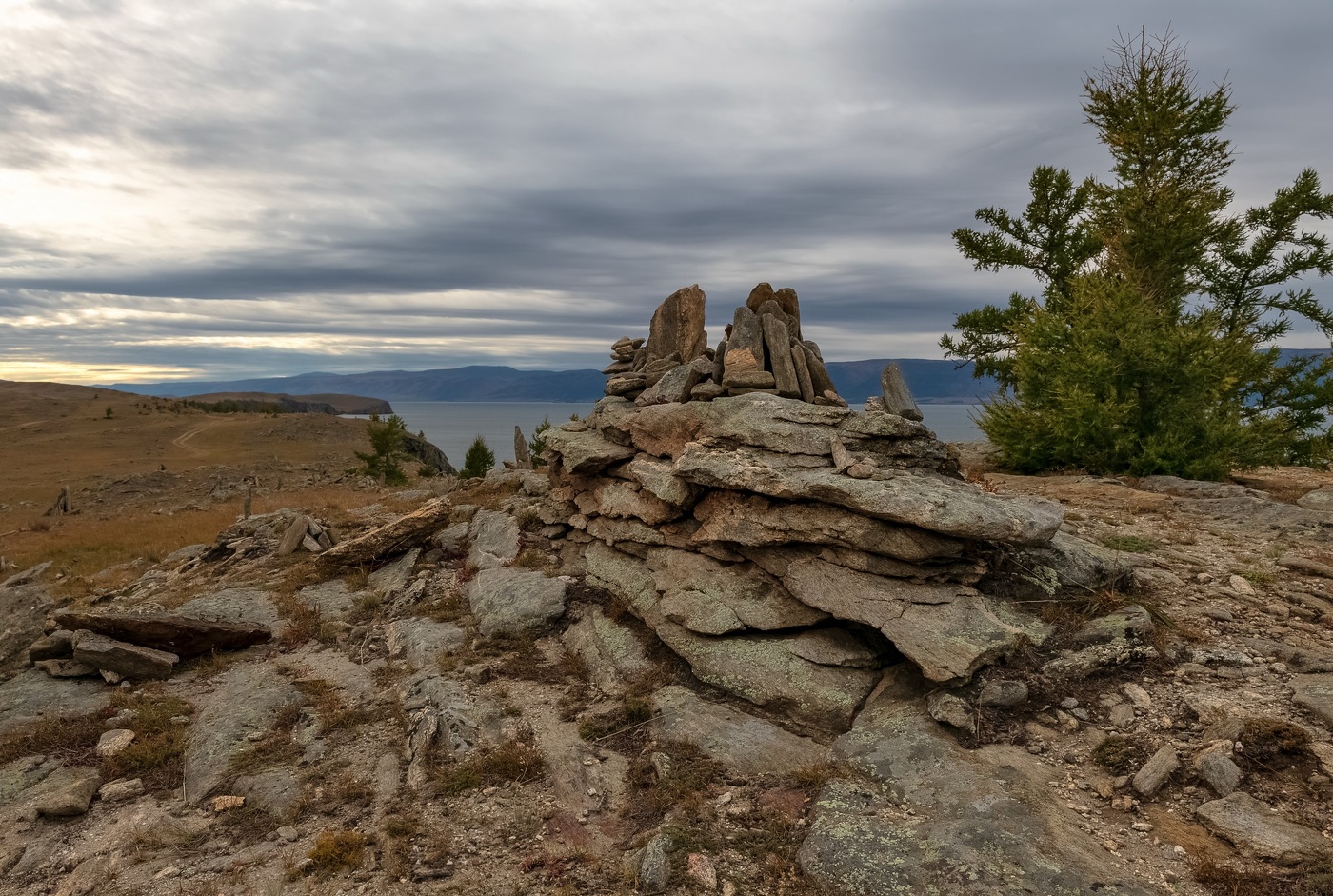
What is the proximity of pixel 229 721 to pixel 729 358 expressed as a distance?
40.4ft

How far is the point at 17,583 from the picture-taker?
17.6 meters

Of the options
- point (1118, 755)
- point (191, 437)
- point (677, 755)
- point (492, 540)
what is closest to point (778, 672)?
point (677, 755)

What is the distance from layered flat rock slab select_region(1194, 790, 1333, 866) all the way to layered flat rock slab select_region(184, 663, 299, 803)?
42.2ft

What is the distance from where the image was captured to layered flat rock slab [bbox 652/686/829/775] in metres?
9.60

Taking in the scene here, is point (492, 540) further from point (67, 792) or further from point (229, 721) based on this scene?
point (67, 792)

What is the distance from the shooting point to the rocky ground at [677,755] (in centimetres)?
745

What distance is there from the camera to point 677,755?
32.5ft

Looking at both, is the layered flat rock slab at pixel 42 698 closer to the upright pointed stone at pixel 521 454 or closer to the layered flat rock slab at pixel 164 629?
the layered flat rock slab at pixel 164 629

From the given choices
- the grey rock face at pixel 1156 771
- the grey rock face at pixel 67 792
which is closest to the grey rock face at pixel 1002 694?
the grey rock face at pixel 1156 771

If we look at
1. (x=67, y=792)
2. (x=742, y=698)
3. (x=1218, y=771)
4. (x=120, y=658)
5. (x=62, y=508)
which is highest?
(x=1218, y=771)

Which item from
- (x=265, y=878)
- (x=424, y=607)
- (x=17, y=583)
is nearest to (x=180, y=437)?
(x=17, y=583)

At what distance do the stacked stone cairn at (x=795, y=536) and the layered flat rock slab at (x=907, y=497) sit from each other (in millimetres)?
33

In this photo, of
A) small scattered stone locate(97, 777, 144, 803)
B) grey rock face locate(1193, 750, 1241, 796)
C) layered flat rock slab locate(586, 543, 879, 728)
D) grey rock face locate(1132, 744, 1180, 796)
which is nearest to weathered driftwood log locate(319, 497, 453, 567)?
small scattered stone locate(97, 777, 144, 803)

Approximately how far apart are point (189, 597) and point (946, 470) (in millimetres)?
19286
